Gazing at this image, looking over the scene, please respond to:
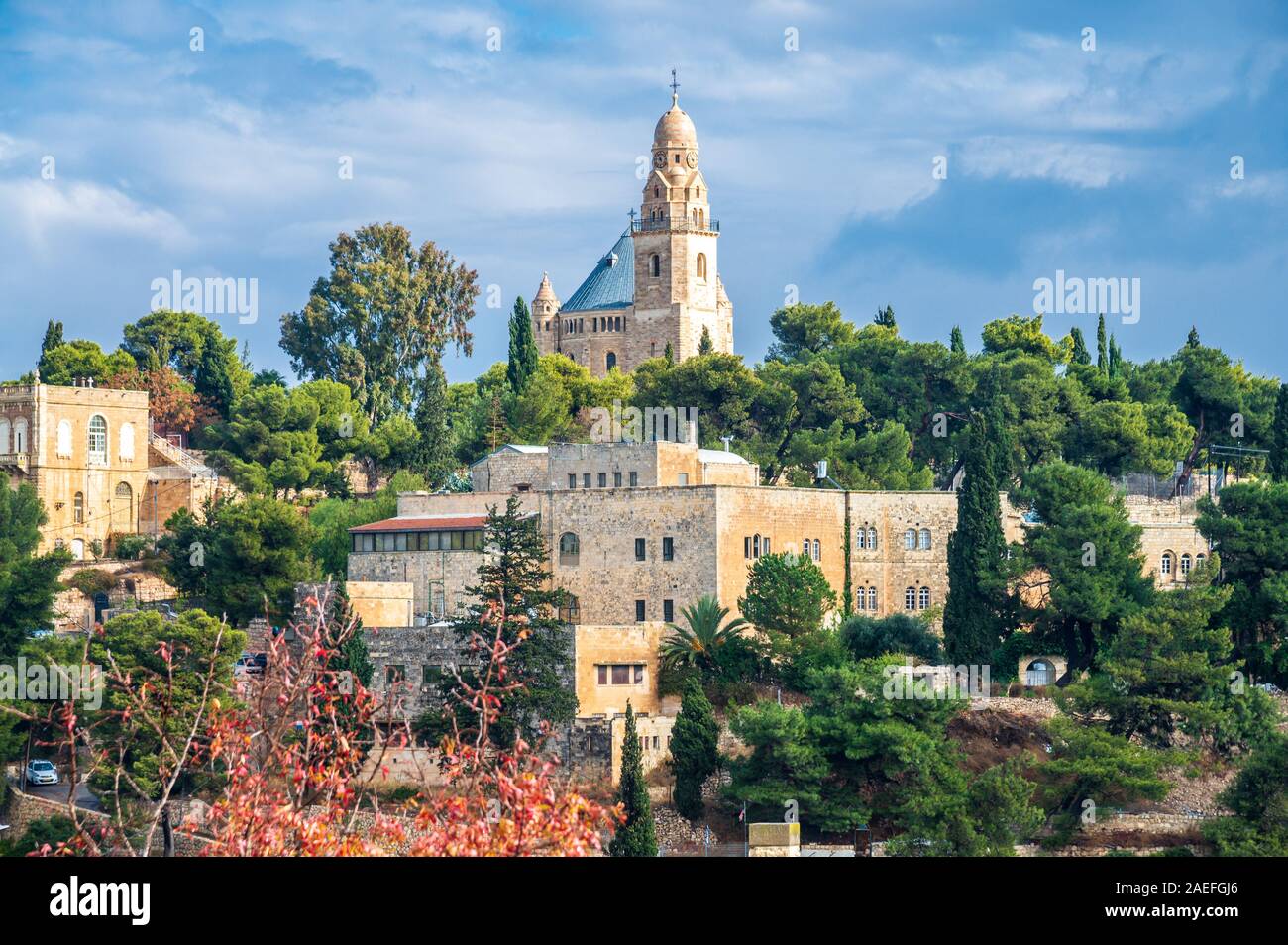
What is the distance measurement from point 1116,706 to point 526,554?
14576 millimetres

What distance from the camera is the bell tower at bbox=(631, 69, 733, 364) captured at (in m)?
88.9

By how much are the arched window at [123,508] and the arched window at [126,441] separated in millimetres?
1029

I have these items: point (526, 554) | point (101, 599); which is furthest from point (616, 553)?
point (101, 599)

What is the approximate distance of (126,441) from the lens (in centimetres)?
7206

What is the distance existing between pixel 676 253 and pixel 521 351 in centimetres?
1275

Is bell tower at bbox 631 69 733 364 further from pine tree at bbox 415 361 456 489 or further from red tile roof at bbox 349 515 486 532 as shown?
A: red tile roof at bbox 349 515 486 532

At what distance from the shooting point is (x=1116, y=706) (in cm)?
4947

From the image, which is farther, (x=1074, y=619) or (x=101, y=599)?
(x=101, y=599)

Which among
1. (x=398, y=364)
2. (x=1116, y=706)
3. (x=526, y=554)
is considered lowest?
(x=1116, y=706)

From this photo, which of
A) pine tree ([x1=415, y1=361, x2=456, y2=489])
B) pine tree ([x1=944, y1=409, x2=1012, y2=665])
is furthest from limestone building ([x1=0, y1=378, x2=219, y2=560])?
pine tree ([x1=944, y1=409, x2=1012, y2=665])

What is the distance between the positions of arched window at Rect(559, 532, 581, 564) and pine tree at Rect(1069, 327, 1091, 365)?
34011mm

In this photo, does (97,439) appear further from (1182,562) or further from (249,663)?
(1182,562)
